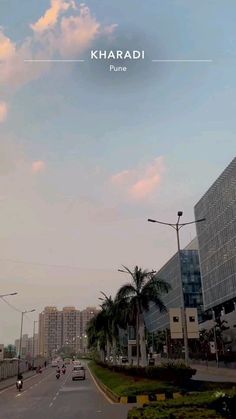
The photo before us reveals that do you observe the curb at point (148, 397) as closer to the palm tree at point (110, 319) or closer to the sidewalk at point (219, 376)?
the sidewalk at point (219, 376)

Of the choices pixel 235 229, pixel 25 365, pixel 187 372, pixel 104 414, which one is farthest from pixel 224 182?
pixel 104 414

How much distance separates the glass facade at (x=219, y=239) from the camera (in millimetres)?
96431

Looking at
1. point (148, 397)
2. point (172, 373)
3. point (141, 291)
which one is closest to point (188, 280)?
point (141, 291)

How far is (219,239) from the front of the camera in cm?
10444

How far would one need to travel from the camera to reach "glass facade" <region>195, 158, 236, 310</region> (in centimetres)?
9643

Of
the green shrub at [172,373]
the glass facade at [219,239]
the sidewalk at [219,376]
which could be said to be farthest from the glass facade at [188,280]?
the green shrub at [172,373]

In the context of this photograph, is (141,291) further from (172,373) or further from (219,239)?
(219,239)

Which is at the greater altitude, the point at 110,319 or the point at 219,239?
the point at 219,239

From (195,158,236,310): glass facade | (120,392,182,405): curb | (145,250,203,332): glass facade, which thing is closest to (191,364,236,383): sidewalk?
(120,392,182,405): curb

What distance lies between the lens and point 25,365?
339 ft

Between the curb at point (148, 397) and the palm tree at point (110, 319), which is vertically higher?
the palm tree at point (110, 319)

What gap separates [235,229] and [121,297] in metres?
51.5

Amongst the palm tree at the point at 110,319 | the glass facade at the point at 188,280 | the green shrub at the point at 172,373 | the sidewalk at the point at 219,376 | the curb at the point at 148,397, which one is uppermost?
the glass facade at the point at 188,280

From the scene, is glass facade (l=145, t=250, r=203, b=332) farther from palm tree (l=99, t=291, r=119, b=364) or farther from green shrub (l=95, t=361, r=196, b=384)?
green shrub (l=95, t=361, r=196, b=384)
